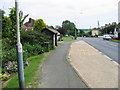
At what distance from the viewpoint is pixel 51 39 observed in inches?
815

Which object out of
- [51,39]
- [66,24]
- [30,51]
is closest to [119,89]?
[30,51]

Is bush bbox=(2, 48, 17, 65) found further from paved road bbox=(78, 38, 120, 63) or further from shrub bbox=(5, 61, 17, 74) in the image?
paved road bbox=(78, 38, 120, 63)

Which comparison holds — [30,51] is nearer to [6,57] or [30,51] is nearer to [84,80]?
[6,57]

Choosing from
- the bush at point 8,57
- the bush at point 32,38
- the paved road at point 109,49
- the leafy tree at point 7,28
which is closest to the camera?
the bush at point 8,57

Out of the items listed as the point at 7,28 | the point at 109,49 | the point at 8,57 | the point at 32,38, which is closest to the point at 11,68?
the point at 8,57

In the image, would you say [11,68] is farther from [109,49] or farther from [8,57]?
[109,49]

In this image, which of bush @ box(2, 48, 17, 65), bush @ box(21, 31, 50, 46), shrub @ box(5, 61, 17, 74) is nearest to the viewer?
shrub @ box(5, 61, 17, 74)

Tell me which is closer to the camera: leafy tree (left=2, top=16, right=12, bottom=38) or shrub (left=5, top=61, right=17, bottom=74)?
shrub (left=5, top=61, right=17, bottom=74)

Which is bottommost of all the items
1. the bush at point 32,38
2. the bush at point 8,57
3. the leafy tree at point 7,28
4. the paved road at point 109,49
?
the paved road at point 109,49

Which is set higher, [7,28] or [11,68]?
[7,28]

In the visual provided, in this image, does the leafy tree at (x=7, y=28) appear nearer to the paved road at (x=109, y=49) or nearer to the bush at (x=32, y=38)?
the bush at (x=32, y=38)

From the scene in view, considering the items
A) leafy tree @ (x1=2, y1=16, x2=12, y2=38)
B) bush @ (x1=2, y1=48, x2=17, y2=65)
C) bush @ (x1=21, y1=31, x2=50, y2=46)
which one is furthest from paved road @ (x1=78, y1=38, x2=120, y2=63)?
leafy tree @ (x1=2, y1=16, x2=12, y2=38)

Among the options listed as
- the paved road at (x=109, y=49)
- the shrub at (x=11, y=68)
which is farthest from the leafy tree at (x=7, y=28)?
the paved road at (x=109, y=49)

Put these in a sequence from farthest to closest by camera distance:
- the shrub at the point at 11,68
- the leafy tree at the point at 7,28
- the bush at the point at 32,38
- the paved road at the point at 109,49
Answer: the bush at the point at 32,38 → the leafy tree at the point at 7,28 → the paved road at the point at 109,49 → the shrub at the point at 11,68
